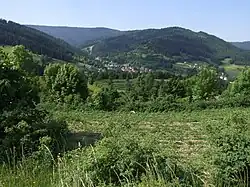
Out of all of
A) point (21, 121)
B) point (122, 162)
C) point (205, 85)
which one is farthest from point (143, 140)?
point (205, 85)

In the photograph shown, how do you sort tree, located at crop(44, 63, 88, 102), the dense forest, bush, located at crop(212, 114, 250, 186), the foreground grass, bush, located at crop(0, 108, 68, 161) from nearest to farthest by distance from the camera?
the foreground grass < the dense forest < bush, located at crop(212, 114, 250, 186) < bush, located at crop(0, 108, 68, 161) < tree, located at crop(44, 63, 88, 102)

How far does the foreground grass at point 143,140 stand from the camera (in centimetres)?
462

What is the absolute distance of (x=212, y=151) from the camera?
653cm

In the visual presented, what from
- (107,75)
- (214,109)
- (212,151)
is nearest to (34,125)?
(212,151)

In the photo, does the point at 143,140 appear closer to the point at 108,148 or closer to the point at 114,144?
the point at 114,144

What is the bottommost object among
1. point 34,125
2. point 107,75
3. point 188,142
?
point 107,75

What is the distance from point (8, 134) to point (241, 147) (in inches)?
187

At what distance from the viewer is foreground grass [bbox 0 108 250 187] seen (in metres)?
4.62

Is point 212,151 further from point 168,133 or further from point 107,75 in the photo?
point 107,75

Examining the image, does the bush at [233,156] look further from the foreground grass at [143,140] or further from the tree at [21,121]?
the tree at [21,121]

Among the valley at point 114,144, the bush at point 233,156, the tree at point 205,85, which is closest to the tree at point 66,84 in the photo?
the valley at point 114,144

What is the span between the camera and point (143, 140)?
627 cm

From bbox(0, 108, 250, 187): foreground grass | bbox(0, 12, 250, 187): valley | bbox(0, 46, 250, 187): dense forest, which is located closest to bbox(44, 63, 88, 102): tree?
bbox(0, 12, 250, 187): valley

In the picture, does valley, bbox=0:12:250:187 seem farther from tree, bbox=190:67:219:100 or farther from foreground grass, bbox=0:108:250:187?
tree, bbox=190:67:219:100
